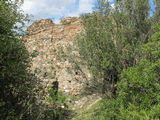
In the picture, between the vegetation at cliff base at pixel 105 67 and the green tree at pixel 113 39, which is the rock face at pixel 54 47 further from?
the green tree at pixel 113 39

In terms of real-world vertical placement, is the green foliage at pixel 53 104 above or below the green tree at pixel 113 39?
below

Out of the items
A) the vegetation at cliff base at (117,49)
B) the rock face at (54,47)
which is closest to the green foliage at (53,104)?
the vegetation at cliff base at (117,49)

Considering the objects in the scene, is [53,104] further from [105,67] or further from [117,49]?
[117,49]

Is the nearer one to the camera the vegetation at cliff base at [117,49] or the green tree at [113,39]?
the vegetation at cliff base at [117,49]

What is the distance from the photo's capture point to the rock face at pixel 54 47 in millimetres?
15734

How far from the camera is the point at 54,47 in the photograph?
19422 mm

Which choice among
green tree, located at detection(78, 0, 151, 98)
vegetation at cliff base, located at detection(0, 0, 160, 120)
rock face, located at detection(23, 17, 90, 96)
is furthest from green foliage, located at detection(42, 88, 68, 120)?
rock face, located at detection(23, 17, 90, 96)

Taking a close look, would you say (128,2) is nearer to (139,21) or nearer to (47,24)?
(139,21)

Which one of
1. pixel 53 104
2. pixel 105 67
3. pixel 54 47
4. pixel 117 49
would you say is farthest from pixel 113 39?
pixel 54 47

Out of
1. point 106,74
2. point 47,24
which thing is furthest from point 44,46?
point 106,74

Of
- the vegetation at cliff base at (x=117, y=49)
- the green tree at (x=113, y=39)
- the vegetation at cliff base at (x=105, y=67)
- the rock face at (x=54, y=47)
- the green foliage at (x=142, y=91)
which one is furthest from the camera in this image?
the rock face at (x=54, y=47)

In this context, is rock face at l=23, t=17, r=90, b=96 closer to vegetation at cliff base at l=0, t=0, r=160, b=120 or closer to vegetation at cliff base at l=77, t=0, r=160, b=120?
vegetation at cliff base at l=0, t=0, r=160, b=120

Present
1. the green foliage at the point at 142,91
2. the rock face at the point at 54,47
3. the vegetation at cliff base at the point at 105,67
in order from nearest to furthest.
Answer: the green foliage at the point at 142,91 → the vegetation at cliff base at the point at 105,67 → the rock face at the point at 54,47

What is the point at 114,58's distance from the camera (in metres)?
9.76
